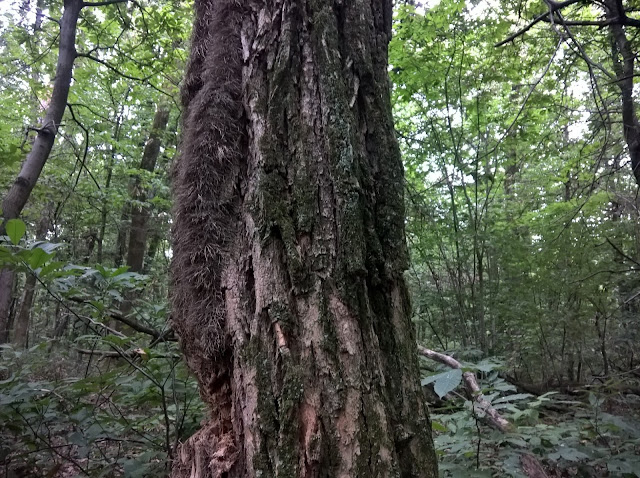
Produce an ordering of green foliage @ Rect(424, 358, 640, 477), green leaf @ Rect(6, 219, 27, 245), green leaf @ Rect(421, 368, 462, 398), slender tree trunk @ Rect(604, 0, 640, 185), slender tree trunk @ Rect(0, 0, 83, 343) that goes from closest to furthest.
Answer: green leaf @ Rect(421, 368, 462, 398) < green leaf @ Rect(6, 219, 27, 245) < green foliage @ Rect(424, 358, 640, 477) < slender tree trunk @ Rect(0, 0, 83, 343) < slender tree trunk @ Rect(604, 0, 640, 185)

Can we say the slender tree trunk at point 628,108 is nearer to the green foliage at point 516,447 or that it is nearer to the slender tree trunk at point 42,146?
the green foliage at point 516,447

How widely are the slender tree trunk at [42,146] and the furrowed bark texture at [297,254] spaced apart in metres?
2.08

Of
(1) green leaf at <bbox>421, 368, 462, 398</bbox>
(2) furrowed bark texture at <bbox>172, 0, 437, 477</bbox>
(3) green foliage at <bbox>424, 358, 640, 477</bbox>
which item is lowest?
(3) green foliage at <bbox>424, 358, 640, 477</bbox>

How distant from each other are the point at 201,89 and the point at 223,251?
67 cm

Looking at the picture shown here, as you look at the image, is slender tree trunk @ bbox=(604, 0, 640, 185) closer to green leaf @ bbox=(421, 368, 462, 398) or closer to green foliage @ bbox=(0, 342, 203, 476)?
green leaf @ bbox=(421, 368, 462, 398)

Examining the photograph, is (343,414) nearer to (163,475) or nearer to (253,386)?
(253,386)

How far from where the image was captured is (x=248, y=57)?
4.80 feet

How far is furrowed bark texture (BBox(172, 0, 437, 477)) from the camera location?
3.51ft

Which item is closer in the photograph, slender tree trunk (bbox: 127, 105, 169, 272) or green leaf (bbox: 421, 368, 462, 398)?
green leaf (bbox: 421, 368, 462, 398)

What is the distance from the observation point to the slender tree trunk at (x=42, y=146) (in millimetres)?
2865

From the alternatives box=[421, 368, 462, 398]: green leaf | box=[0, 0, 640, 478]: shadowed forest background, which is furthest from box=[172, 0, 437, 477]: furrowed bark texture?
box=[0, 0, 640, 478]: shadowed forest background

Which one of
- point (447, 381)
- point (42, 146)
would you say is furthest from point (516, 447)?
point (42, 146)

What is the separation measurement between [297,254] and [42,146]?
2.92 m

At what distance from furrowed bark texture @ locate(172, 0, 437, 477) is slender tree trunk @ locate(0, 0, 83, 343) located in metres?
2.08
